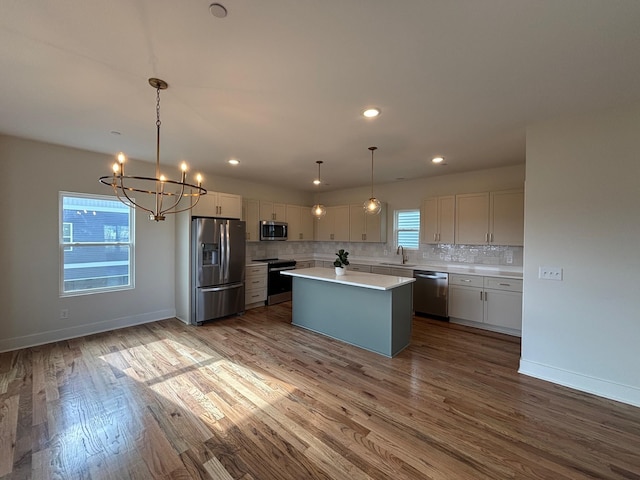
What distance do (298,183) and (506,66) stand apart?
4.74 metres

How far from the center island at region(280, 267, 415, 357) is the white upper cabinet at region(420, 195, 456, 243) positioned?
5.77ft

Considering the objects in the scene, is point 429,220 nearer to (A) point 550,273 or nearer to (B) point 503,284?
(B) point 503,284

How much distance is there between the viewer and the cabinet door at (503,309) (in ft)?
13.1

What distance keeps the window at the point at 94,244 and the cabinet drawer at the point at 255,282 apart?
194cm

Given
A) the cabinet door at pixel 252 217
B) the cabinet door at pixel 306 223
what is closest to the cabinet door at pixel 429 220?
the cabinet door at pixel 306 223

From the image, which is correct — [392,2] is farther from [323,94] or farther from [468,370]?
[468,370]

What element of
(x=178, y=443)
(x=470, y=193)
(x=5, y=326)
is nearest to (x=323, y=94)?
(x=178, y=443)

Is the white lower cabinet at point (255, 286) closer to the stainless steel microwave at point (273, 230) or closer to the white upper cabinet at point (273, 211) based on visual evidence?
the stainless steel microwave at point (273, 230)

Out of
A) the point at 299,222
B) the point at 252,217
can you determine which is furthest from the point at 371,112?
the point at 299,222

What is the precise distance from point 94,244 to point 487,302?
616cm

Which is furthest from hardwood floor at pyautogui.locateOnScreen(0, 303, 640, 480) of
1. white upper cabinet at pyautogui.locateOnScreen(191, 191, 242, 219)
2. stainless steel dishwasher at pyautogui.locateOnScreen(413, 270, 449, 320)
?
white upper cabinet at pyautogui.locateOnScreen(191, 191, 242, 219)

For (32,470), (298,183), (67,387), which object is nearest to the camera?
(32,470)

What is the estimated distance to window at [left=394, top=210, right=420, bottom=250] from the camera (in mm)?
5695

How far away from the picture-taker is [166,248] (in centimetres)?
483
